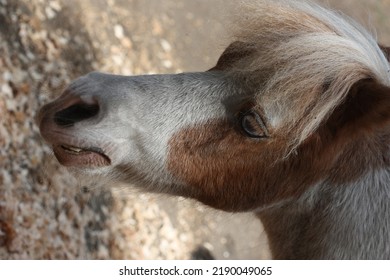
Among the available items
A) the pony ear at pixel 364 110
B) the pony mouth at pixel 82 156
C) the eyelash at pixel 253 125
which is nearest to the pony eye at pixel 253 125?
the eyelash at pixel 253 125

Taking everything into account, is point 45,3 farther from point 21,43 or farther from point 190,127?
point 190,127

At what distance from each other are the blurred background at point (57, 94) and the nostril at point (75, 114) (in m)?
0.90

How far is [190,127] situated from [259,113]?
1.00 feet

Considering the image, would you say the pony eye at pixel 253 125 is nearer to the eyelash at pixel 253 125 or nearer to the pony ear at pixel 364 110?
the eyelash at pixel 253 125

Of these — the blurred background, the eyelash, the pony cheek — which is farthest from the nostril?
the blurred background

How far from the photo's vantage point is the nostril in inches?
87.1

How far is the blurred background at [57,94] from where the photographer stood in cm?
386

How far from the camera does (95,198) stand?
434 cm

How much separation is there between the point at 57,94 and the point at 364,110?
5.80ft

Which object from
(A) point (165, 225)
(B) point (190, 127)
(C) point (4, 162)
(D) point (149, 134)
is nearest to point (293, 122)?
(B) point (190, 127)

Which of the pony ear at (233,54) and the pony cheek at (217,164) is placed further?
the pony ear at (233,54)

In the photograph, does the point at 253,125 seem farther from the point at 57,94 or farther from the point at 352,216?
the point at 57,94

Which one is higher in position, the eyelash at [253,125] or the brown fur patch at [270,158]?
the eyelash at [253,125]
